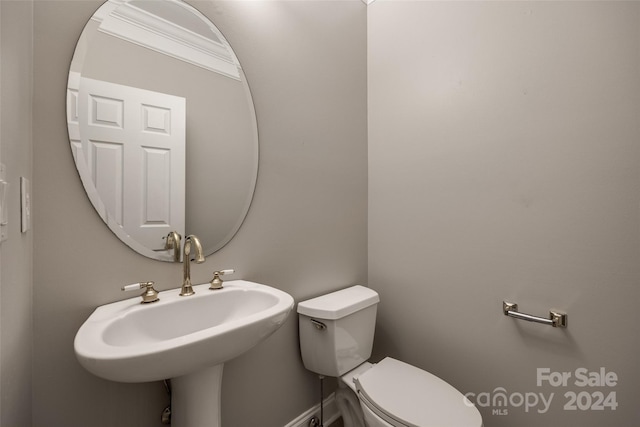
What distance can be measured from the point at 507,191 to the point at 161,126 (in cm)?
135

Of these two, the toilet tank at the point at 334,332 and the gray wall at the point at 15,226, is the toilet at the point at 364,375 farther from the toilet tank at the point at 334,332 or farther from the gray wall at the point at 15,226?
the gray wall at the point at 15,226

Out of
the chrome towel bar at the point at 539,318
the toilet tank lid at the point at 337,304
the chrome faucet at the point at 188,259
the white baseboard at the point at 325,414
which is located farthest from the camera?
the white baseboard at the point at 325,414

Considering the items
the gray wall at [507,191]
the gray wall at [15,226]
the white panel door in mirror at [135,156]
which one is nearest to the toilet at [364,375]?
the gray wall at [507,191]

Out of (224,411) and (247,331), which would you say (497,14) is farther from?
(224,411)

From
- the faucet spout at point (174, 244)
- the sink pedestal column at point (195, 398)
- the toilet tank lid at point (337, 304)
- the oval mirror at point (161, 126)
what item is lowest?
the sink pedestal column at point (195, 398)

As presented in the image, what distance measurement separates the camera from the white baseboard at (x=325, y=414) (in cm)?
129

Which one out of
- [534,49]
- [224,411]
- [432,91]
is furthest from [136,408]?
[534,49]

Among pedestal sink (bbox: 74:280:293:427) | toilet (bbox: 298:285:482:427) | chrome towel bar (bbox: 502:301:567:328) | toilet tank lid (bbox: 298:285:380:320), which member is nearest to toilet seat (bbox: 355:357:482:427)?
toilet (bbox: 298:285:482:427)

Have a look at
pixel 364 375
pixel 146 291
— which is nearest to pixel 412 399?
pixel 364 375

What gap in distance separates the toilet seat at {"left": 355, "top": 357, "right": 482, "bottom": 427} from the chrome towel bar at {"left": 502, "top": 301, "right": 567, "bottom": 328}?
38 centimetres

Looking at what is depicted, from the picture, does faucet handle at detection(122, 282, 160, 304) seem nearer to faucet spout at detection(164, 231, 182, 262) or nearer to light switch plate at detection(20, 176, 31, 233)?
faucet spout at detection(164, 231, 182, 262)

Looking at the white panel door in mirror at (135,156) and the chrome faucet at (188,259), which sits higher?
the white panel door in mirror at (135,156)

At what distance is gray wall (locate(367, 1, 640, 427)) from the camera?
96 cm

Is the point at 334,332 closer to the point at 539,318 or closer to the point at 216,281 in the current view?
the point at 216,281
